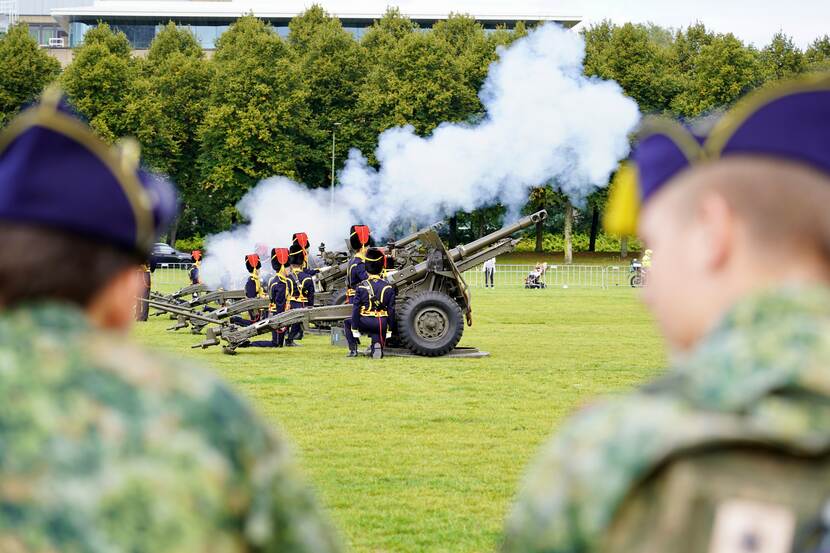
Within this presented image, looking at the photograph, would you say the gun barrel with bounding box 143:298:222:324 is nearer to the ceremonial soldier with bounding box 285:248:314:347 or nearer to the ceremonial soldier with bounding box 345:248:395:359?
the ceremonial soldier with bounding box 285:248:314:347

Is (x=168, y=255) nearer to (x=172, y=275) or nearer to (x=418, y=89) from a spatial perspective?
(x=172, y=275)

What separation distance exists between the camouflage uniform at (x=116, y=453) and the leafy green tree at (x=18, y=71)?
228 feet

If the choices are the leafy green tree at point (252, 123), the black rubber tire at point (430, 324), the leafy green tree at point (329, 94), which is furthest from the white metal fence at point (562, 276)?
the black rubber tire at point (430, 324)

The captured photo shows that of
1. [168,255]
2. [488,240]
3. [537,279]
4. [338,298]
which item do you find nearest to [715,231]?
[488,240]

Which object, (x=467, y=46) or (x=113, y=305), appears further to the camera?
(x=467, y=46)

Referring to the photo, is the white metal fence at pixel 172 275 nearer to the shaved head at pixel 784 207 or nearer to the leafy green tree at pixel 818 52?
the leafy green tree at pixel 818 52

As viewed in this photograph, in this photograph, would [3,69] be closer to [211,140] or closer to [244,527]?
Answer: [211,140]

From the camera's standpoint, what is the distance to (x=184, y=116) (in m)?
70.3

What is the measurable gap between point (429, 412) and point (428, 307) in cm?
701

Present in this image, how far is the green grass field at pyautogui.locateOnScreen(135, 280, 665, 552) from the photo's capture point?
8922 millimetres

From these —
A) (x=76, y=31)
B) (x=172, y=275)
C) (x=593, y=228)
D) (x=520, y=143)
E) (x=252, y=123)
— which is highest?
(x=76, y=31)

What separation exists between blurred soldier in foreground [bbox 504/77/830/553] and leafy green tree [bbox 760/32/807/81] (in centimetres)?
7134

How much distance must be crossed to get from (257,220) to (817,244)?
35877mm

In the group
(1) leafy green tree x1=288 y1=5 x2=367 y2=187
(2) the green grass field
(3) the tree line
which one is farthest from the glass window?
(2) the green grass field
